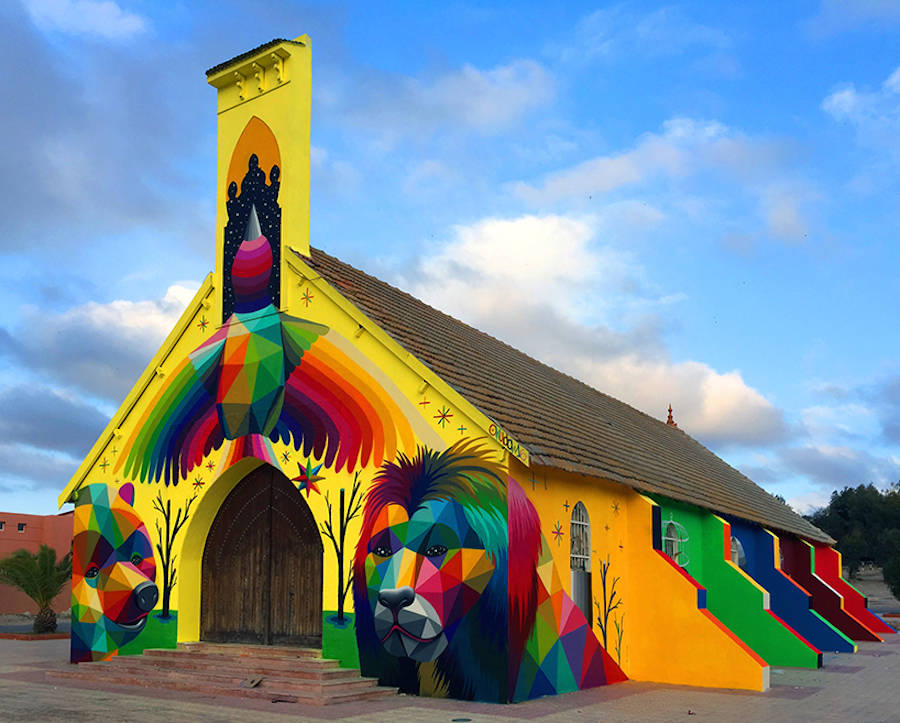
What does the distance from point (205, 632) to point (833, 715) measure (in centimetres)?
1004

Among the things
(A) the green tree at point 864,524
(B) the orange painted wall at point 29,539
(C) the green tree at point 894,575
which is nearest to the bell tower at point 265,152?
(B) the orange painted wall at point 29,539

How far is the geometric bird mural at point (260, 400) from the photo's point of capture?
14500 mm

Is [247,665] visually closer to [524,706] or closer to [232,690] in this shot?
[232,690]

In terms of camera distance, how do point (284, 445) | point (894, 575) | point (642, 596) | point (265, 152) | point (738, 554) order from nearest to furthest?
point (284, 445) < point (642, 596) < point (265, 152) < point (738, 554) < point (894, 575)

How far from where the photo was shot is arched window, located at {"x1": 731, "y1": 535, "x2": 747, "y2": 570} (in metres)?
22.2

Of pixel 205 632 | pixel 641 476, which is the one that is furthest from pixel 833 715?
pixel 205 632

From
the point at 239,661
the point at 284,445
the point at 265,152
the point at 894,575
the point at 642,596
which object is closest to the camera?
the point at 239,661

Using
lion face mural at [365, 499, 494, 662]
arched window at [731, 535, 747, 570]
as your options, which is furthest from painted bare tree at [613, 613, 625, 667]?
arched window at [731, 535, 747, 570]

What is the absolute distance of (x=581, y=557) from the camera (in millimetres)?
14867

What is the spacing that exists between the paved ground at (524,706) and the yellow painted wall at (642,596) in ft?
1.70

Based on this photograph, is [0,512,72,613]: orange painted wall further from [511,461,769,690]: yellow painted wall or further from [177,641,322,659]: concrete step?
[511,461,769,690]: yellow painted wall

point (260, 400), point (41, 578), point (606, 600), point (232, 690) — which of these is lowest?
point (232, 690)

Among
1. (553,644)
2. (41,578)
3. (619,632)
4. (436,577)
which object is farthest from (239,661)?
(41,578)

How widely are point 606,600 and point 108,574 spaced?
29.7ft
